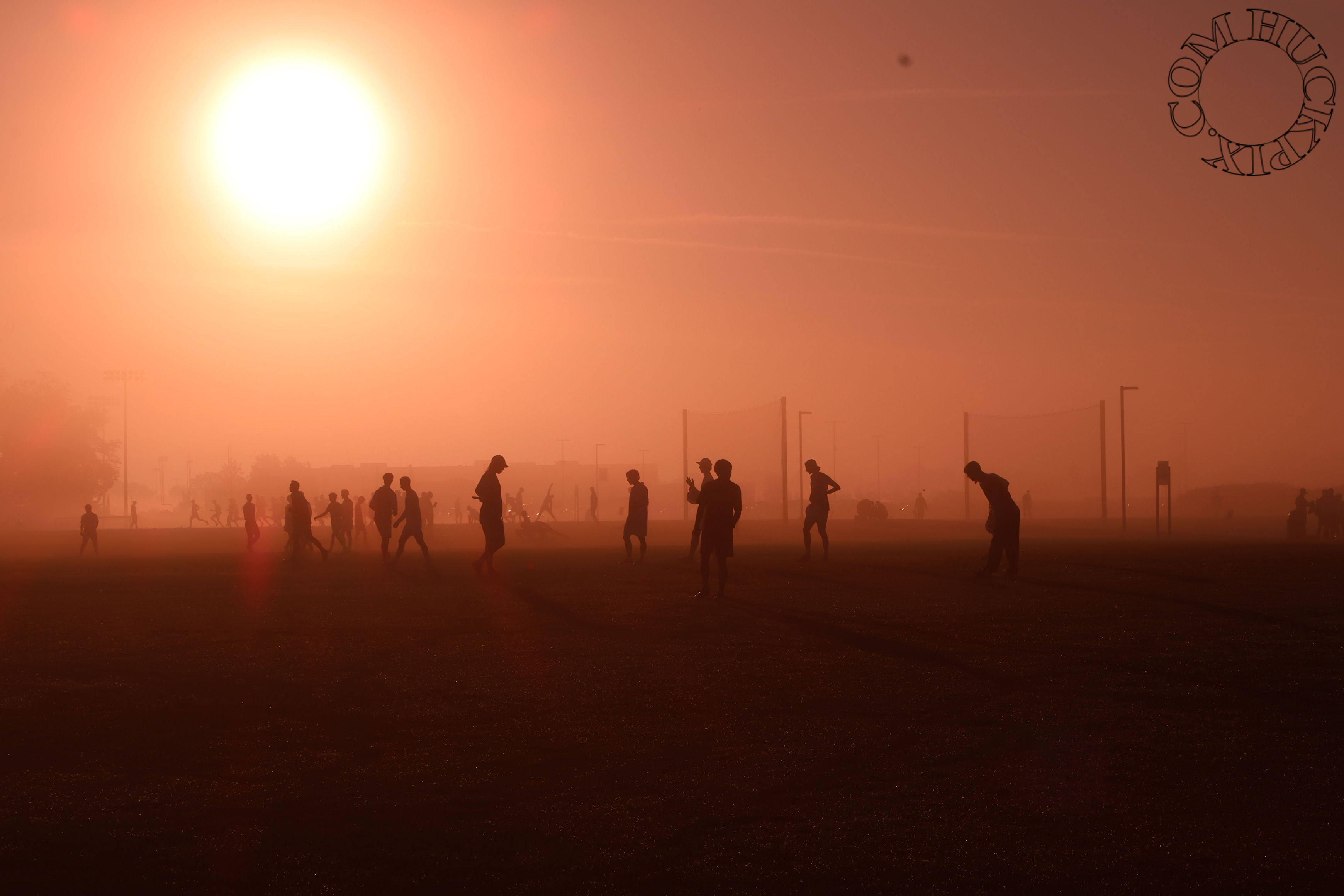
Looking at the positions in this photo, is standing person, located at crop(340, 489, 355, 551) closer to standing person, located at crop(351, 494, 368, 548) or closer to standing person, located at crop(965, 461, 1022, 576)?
standing person, located at crop(351, 494, 368, 548)

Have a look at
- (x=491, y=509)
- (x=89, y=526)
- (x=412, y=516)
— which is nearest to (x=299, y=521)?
(x=412, y=516)

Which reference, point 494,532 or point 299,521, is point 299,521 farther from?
point 494,532

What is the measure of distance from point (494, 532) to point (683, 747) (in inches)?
461

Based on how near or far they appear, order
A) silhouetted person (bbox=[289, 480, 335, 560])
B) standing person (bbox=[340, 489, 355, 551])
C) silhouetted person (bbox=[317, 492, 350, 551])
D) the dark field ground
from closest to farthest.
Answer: the dark field ground
silhouetted person (bbox=[289, 480, 335, 560])
silhouetted person (bbox=[317, 492, 350, 551])
standing person (bbox=[340, 489, 355, 551])

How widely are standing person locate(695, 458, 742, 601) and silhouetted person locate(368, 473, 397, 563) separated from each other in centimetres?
930

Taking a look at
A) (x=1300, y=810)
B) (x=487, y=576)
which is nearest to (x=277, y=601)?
(x=487, y=576)

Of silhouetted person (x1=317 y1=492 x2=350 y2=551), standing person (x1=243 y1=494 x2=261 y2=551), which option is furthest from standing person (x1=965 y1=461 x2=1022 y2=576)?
standing person (x1=243 y1=494 x2=261 y2=551)

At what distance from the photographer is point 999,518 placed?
56.6ft

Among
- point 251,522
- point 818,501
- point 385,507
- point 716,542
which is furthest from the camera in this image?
point 251,522

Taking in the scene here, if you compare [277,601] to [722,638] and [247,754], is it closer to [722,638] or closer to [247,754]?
[722,638]

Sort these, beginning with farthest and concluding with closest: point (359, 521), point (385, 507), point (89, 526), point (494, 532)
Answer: point (359, 521)
point (89, 526)
point (385, 507)
point (494, 532)

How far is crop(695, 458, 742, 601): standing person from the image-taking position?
14836 mm

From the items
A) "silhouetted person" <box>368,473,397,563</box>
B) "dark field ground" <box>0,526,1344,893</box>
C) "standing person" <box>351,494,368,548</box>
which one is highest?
"silhouetted person" <box>368,473,397,563</box>

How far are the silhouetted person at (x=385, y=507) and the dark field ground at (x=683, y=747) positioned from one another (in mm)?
7602
